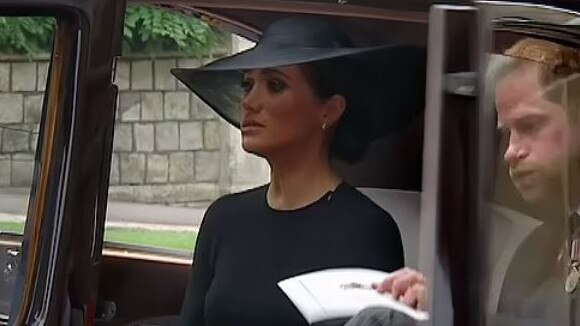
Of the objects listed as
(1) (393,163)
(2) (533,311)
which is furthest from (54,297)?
(2) (533,311)

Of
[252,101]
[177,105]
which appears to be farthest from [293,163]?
[177,105]

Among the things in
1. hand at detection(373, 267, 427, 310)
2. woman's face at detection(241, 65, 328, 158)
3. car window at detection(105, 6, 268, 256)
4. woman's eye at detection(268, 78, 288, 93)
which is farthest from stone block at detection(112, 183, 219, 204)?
hand at detection(373, 267, 427, 310)

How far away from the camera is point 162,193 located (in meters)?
2.33

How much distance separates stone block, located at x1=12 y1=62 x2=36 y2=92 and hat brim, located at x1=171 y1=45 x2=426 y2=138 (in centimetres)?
26

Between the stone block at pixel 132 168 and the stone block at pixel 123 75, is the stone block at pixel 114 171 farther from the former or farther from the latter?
the stone block at pixel 123 75

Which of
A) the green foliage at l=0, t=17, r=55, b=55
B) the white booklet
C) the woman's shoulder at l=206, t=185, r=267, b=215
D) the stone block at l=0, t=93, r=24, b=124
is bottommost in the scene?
the white booklet

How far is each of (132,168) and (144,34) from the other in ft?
0.80

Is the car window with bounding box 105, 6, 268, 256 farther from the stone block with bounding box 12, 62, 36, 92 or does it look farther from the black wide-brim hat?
the stone block with bounding box 12, 62, 36, 92

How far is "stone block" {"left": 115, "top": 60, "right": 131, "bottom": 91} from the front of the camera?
7.45 ft

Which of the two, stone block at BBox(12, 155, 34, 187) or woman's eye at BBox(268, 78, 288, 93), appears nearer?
stone block at BBox(12, 155, 34, 187)

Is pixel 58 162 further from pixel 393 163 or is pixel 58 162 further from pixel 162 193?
pixel 393 163

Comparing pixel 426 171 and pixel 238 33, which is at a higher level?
pixel 238 33

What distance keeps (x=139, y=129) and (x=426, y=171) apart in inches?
21.1

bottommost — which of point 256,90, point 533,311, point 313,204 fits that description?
point 533,311
